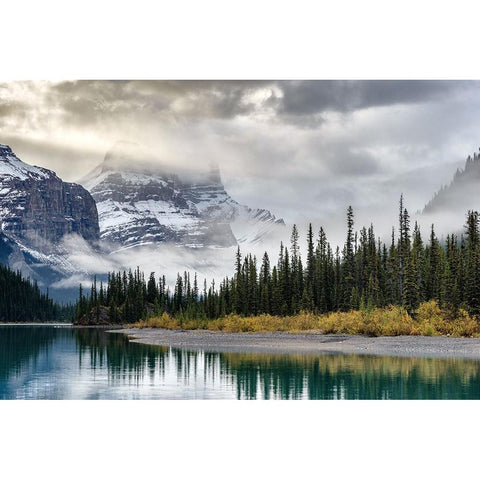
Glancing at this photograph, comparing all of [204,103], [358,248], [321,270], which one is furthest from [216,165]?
[358,248]

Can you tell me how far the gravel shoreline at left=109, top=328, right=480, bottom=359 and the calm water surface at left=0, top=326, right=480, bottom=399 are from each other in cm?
249

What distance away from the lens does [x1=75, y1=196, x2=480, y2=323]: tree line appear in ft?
143

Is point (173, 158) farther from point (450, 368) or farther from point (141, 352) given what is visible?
point (450, 368)

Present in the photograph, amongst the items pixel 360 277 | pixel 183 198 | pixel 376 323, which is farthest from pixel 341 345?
pixel 183 198

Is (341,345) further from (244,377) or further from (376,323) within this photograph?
(244,377)

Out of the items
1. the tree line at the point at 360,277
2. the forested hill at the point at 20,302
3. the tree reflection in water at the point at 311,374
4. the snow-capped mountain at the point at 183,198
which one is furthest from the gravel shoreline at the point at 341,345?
the forested hill at the point at 20,302

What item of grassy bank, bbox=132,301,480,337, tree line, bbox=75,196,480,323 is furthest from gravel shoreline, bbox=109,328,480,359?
tree line, bbox=75,196,480,323

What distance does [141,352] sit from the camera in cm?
3784

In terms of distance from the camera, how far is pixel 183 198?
9300cm

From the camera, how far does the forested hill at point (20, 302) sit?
415 ft

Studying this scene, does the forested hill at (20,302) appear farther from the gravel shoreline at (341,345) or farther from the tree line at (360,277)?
the gravel shoreline at (341,345)

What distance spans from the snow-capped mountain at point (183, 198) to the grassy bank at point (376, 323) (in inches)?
318
